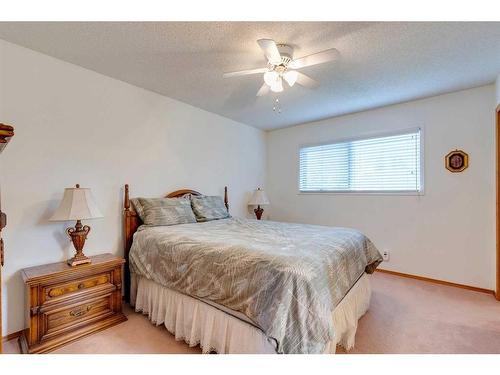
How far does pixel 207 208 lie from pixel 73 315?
1.69 metres

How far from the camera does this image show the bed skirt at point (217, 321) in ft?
5.17

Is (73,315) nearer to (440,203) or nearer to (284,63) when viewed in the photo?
(284,63)

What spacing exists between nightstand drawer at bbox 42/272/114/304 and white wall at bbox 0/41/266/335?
38cm

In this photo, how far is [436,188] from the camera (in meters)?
3.18

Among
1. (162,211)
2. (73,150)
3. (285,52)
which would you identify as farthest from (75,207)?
(285,52)

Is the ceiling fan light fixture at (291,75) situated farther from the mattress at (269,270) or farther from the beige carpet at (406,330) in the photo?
the beige carpet at (406,330)

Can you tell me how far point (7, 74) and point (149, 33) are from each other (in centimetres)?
124

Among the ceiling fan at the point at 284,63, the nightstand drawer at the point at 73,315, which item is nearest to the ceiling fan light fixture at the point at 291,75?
the ceiling fan at the point at 284,63

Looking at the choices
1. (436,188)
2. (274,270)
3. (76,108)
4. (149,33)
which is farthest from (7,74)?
(436,188)

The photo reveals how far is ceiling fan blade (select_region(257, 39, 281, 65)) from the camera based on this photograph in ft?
5.41

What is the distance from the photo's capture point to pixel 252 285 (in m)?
1.55

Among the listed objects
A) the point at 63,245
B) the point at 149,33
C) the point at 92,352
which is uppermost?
the point at 149,33

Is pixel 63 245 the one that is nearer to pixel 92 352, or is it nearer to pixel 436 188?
pixel 92 352

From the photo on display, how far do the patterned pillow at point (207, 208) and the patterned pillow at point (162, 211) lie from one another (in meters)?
0.15
